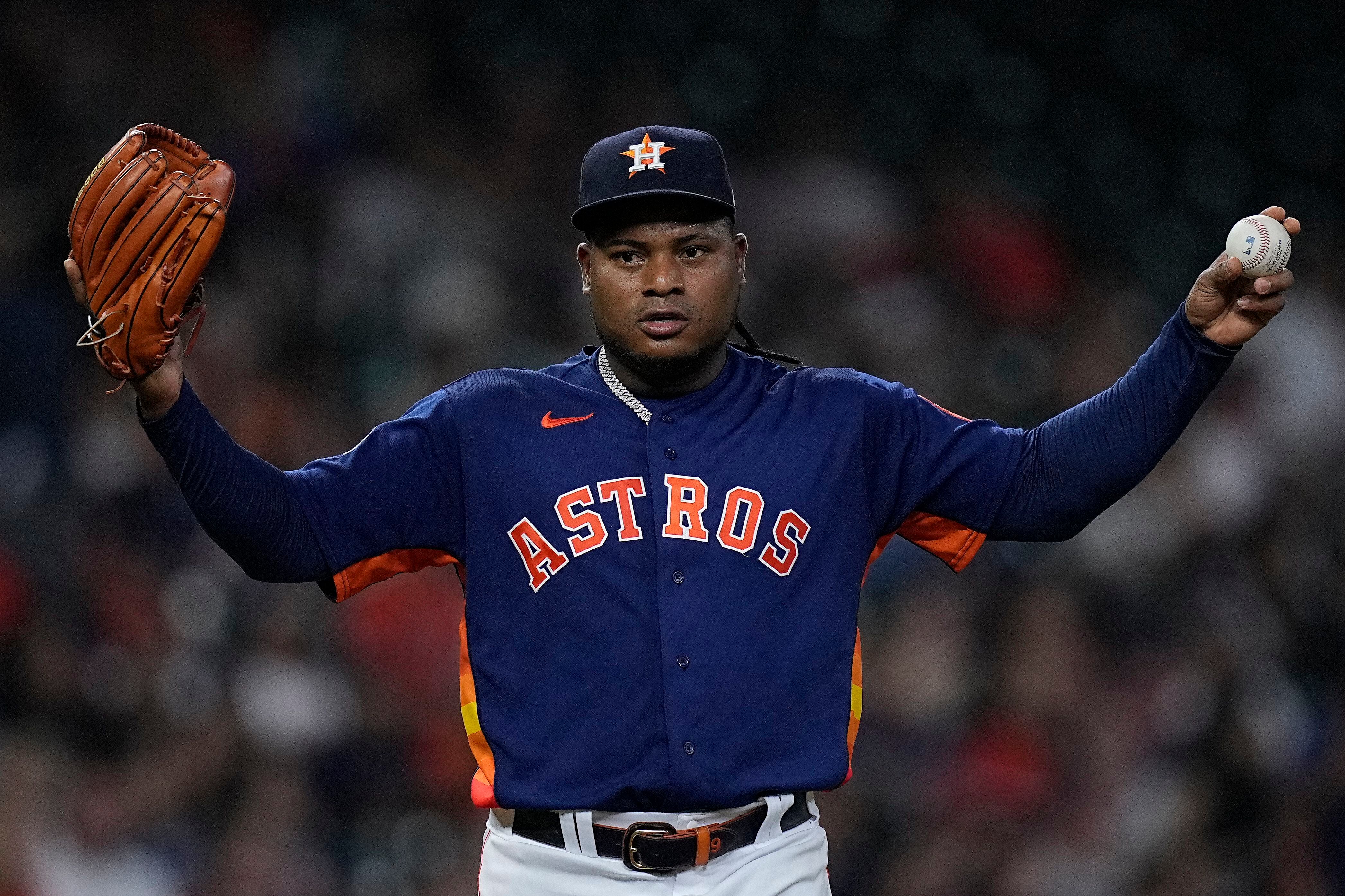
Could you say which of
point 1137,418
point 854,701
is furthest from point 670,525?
point 1137,418

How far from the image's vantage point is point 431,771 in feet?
16.5

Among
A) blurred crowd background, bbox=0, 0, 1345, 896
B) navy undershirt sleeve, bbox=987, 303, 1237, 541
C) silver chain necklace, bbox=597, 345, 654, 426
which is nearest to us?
navy undershirt sleeve, bbox=987, 303, 1237, 541

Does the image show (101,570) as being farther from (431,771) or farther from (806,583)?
(806,583)

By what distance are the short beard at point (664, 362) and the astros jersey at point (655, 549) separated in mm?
44

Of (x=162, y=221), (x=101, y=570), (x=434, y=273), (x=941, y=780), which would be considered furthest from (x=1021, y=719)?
(x=162, y=221)

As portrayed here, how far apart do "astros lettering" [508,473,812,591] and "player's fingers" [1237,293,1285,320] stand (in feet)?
2.54

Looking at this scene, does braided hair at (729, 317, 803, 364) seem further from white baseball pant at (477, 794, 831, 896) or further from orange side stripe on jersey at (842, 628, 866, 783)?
white baseball pant at (477, 794, 831, 896)

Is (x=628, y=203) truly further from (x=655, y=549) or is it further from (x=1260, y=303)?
(x=1260, y=303)

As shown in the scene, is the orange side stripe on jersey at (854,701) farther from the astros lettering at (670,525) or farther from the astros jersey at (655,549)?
the astros lettering at (670,525)

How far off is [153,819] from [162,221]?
294 centimetres

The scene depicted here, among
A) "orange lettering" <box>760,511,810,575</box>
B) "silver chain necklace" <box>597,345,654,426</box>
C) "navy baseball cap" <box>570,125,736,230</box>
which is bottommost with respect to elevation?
"orange lettering" <box>760,511,810,575</box>

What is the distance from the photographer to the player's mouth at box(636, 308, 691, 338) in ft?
8.33

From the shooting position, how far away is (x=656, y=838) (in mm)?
2375

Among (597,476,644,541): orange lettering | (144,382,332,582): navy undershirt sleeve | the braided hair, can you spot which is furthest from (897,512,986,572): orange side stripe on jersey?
(144,382,332,582): navy undershirt sleeve
